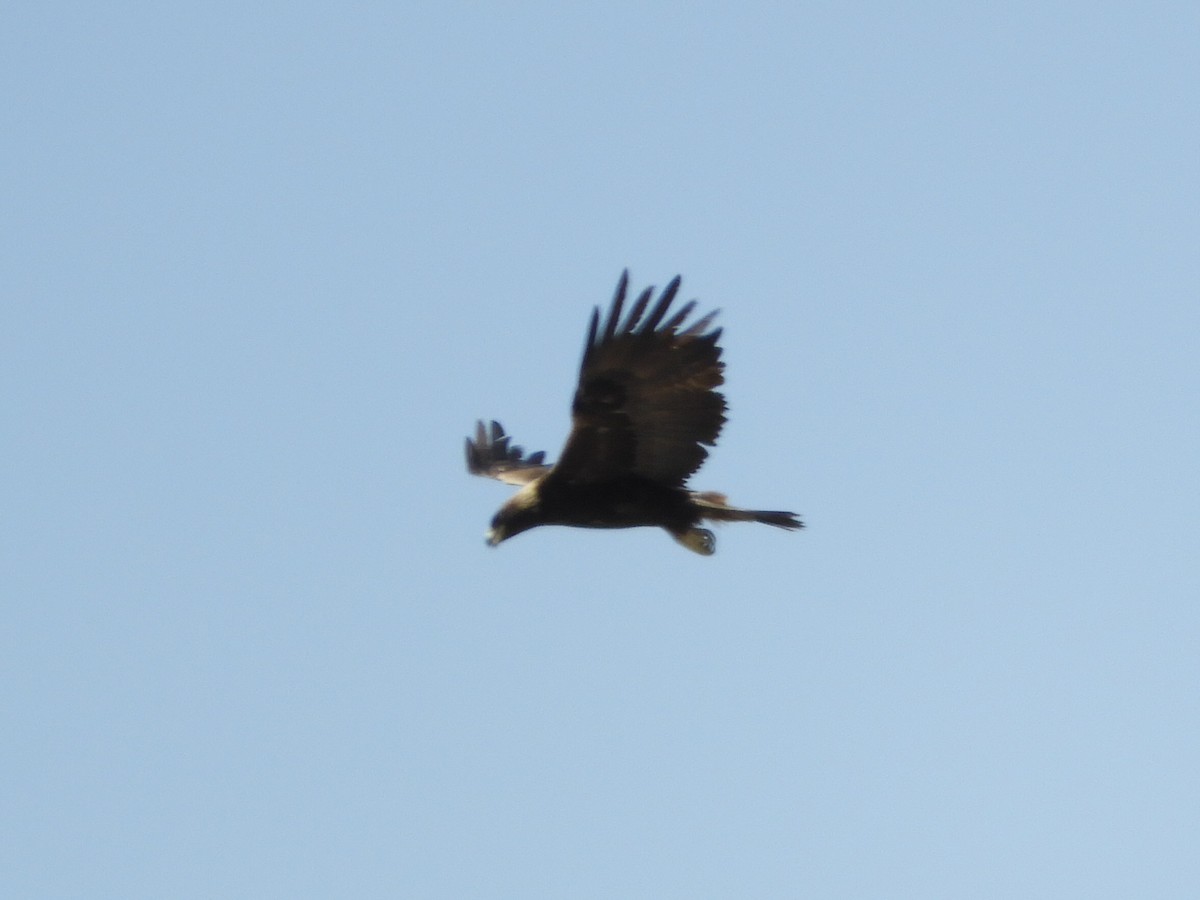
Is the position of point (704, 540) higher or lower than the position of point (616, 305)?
lower

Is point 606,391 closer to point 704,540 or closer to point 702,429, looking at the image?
point 702,429

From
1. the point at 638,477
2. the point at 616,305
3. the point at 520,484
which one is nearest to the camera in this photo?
the point at 616,305

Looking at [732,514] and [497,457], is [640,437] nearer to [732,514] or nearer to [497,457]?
[732,514]

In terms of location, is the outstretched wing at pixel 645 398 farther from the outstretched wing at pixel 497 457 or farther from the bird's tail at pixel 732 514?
the outstretched wing at pixel 497 457

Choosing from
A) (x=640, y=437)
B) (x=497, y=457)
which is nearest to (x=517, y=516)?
(x=640, y=437)

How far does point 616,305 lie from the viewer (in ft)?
33.9

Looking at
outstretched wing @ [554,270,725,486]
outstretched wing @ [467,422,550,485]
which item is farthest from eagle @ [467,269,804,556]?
outstretched wing @ [467,422,550,485]

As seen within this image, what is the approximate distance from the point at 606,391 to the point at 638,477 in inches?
28.0

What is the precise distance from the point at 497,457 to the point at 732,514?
2881 mm

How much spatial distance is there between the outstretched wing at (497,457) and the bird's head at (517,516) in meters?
1.99

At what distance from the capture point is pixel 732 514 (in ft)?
37.9

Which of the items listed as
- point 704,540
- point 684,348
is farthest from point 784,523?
point 684,348

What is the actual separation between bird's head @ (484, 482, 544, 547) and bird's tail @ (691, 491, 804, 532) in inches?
36.6

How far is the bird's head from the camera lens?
11328 mm
